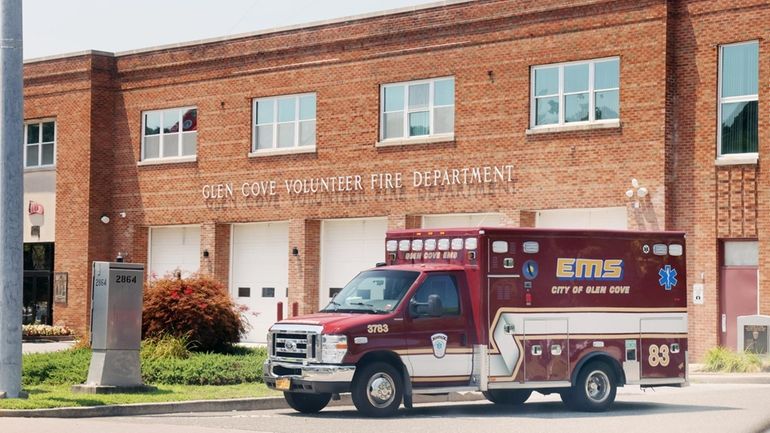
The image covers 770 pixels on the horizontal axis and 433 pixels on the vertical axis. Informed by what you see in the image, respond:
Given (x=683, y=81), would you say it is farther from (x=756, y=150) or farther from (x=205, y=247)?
(x=205, y=247)

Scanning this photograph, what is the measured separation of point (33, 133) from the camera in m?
43.7

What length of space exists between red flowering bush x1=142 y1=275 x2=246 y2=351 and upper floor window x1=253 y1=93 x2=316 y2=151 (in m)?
12.0

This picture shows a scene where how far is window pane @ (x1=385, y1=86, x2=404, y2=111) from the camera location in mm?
34950

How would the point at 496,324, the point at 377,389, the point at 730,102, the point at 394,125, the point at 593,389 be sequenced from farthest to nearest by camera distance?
the point at 394,125 < the point at 730,102 < the point at 593,389 < the point at 496,324 < the point at 377,389

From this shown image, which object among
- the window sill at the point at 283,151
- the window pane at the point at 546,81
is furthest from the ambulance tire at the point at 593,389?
the window sill at the point at 283,151

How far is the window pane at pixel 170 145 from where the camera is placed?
132ft

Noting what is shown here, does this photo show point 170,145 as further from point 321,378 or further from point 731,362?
point 321,378

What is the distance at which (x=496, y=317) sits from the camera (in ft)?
60.5

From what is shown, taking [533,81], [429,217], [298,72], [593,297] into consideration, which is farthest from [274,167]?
Result: [593,297]

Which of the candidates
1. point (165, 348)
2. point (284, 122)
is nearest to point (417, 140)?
point (284, 122)

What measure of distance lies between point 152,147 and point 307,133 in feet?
21.0

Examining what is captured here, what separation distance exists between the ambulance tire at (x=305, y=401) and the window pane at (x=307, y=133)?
61.8 ft

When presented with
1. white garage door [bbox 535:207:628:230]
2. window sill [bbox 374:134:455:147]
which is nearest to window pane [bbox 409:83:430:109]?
window sill [bbox 374:134:455:147]

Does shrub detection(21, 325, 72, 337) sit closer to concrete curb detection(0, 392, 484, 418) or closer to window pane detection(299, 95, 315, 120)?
window pane detection(299, 95, 315, 120)
